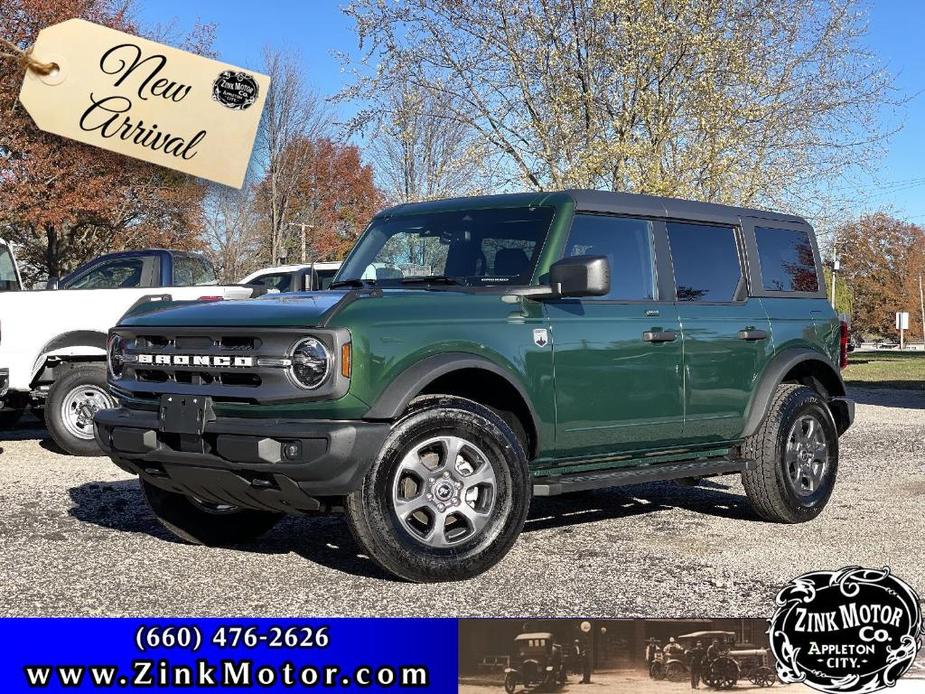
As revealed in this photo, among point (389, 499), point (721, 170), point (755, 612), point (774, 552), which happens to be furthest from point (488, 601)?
point (721, 170)

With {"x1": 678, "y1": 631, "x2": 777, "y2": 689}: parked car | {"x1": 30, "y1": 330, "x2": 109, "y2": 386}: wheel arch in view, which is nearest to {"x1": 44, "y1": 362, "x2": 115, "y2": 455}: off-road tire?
{"x1": 30, "y1": 330, "x2": 109, "y2": 386}: wheel arch

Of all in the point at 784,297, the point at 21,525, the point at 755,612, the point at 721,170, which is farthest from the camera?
the point at 721,170

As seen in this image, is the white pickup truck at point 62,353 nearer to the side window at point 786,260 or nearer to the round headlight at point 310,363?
the side window at point 786,260

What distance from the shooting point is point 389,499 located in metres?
5.30

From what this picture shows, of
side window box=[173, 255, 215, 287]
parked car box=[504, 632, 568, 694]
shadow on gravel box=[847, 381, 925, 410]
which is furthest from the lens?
shadow on gravel box=[847, 381, 925, 410]

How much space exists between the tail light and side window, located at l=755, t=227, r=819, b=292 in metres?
0.41

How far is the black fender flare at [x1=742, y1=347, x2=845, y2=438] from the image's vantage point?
7.16 m

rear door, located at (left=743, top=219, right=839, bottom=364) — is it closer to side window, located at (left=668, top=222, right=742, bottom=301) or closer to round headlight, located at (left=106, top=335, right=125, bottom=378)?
side window, located at (left=668, top=222, right=742, bottom=301)

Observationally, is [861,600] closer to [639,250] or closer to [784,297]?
[639,250]

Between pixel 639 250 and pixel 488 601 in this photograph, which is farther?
pixel 639 250

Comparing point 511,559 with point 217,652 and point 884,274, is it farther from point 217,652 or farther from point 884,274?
point 884,274

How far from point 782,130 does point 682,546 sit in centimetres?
1506

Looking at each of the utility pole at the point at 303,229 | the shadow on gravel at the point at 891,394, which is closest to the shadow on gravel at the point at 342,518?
the shadow on gravel at the point at 891,394

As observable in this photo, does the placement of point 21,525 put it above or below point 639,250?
below
